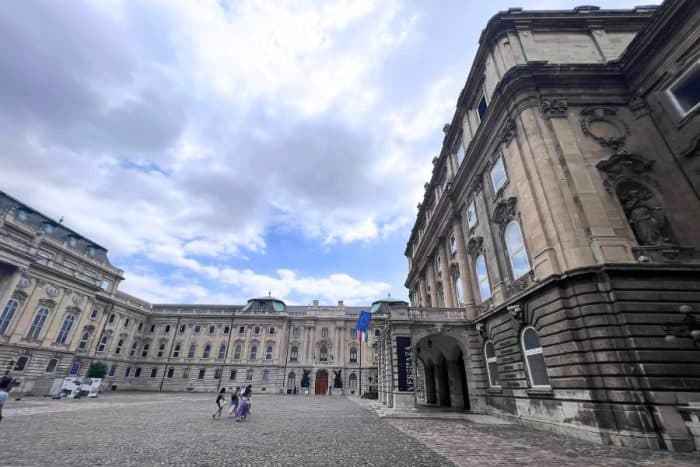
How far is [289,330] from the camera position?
2168 inches

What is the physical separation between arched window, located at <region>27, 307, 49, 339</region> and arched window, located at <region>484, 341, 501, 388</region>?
4774cm

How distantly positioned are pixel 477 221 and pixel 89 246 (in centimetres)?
5412

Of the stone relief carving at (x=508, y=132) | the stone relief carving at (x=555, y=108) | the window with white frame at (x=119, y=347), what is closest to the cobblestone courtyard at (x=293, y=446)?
the stone relief carving at (x=508, y=132)

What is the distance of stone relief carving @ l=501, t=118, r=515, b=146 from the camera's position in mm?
16047

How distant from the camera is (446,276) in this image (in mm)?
26000

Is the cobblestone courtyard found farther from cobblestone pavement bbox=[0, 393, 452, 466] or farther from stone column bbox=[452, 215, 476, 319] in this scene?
stone column bbox=[452, 215, 476, 319]

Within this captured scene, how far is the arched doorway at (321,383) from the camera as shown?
168 feet

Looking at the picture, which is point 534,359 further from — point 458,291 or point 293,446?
point 293,446

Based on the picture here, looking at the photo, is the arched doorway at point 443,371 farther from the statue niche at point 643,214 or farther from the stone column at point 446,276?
the statue niche at point 643,214

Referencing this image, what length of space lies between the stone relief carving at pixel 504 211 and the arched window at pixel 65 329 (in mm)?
50518

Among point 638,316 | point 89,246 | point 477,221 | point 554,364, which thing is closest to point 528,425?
point 554,364

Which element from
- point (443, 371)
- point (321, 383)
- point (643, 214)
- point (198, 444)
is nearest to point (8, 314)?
point (198, 444)

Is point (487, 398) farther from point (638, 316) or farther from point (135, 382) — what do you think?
point (135, 382)

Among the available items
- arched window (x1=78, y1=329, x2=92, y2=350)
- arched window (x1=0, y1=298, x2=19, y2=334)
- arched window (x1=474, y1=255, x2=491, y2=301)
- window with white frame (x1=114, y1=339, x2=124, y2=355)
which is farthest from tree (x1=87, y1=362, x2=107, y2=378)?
arched window (x1=474, y1=255, x2=491, y2=301)
